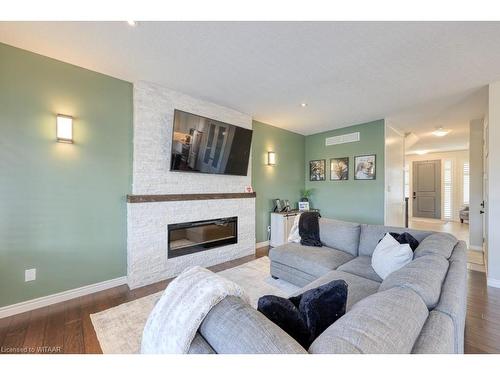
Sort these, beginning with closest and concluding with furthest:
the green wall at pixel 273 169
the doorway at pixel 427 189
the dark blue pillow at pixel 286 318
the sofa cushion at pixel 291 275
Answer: the dark blue pillow at pixel 286 318 → the sofa cushion at pixel 291 275 → the green wall at pixel 273 169 → the doorway at pixel 427 189

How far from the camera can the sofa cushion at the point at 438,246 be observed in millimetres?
1757

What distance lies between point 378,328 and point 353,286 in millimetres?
1233

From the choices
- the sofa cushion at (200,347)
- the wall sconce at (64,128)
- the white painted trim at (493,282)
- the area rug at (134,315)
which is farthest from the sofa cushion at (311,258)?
the wall sconce at (64,128)

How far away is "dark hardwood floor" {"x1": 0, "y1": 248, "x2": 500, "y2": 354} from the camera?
1.75 metres

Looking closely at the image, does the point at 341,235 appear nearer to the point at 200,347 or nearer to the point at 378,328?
the point at 378,328

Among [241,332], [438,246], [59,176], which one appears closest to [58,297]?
[59,176]

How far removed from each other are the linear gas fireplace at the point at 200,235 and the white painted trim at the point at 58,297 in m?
0.73

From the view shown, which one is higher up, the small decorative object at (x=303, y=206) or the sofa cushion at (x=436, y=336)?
the small decorative object at (x=303, y=206)

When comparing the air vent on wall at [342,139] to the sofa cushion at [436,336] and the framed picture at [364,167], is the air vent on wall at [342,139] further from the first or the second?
the sofa cushion at [436,336]

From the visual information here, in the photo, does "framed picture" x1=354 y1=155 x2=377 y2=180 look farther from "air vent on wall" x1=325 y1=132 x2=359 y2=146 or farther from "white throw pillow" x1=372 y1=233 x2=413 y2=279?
"white throw pillow" x1=372 y1=233 x2=413 y2=279

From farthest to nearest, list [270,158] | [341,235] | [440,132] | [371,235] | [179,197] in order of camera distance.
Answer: [440,132] → [270,158] → [179,197] → [341,235] → [371,235]

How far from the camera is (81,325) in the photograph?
6.59ft

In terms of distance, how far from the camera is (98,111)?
8.64 feet
